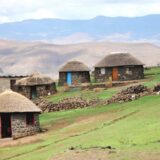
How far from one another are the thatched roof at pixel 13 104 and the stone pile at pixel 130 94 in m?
10.1

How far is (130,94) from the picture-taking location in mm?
54219

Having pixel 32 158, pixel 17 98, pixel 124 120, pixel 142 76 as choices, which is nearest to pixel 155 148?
pixel 32 158

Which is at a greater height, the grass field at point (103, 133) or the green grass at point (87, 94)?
the green grass at point (87, 94)

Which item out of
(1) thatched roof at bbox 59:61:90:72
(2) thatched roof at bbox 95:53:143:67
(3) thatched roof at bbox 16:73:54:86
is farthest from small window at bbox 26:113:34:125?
(1) thatched roof at bbox 59:61:90:72

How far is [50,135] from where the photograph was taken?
134 feet

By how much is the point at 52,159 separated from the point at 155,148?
4.75 m

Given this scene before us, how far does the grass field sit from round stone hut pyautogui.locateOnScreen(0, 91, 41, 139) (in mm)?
1558

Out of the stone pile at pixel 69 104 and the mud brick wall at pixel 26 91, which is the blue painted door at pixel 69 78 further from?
the stone pile at pixel 69 104

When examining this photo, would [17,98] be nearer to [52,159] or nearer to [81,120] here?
[81,120]

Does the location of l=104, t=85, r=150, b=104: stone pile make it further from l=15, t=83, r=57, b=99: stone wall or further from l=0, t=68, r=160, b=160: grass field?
l=15, t=83, r=57, b=99: stone wall

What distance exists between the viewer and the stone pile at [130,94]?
52.3 meters

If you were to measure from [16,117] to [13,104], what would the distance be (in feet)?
3.11

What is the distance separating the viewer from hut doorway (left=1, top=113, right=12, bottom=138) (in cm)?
4447


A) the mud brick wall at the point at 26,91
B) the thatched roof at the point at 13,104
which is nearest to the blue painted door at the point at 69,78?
the mud brick wall at the point at 26,91
